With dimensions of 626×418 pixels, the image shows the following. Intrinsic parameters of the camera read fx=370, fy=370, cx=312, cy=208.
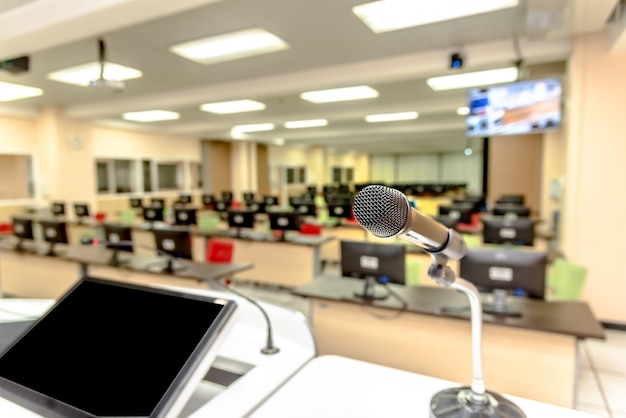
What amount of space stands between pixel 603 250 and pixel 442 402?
3968 millimetres

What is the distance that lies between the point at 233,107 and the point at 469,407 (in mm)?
7410

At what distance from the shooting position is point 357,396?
0.96 metres

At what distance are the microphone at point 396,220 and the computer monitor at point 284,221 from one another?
4.15 metres

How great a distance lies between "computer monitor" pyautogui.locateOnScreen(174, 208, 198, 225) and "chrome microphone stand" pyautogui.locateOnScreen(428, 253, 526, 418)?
17.7ft

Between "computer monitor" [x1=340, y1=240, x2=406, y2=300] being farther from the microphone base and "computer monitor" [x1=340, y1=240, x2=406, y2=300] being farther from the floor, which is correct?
the microphone base

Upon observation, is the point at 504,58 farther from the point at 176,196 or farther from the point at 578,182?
the point at 176,196

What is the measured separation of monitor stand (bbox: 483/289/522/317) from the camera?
2189 mm

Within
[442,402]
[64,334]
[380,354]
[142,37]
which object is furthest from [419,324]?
[142,37]

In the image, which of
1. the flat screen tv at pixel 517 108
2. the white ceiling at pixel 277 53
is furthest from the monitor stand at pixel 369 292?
the flat screen tv at pixel 517 108

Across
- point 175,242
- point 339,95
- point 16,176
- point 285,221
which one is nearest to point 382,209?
point 175,242

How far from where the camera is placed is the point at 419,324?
2.44 metres

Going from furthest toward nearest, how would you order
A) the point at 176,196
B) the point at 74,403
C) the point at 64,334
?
Result: 1. the point at 176,196
2. the point at 64,334
3. the point at 74,403

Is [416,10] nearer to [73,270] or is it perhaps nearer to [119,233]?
[119,233]

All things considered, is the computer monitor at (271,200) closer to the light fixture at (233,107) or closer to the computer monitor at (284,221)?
the light fixture at (233,107)
